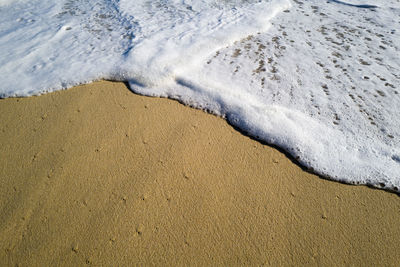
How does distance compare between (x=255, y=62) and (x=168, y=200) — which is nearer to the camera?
(x=168, y=200)

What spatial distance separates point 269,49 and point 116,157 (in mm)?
2318

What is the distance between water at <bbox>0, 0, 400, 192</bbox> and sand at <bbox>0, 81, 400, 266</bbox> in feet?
0.93

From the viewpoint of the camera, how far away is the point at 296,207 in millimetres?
1586

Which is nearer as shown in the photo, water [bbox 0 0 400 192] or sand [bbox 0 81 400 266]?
sand [bbox 0 81 400 266]

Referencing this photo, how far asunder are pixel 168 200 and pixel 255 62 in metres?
1.96

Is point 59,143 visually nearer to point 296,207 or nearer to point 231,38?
point 296,207

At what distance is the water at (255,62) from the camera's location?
203 centimetres

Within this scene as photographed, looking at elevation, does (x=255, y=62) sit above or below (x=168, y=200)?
above

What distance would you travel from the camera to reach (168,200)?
1608 mm

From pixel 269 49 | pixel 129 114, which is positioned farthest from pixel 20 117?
pixel 269 49

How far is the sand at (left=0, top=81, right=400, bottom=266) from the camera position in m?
1.40

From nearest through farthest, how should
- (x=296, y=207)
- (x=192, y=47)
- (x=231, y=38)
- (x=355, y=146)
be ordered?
(x=296, y=207) < (x=355, y=146) < (x=192, y=47) < (x=231, y=38)

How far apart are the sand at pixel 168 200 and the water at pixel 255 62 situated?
0.28 metres

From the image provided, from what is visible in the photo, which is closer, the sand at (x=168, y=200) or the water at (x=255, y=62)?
the sand at (x=168, y=200)
